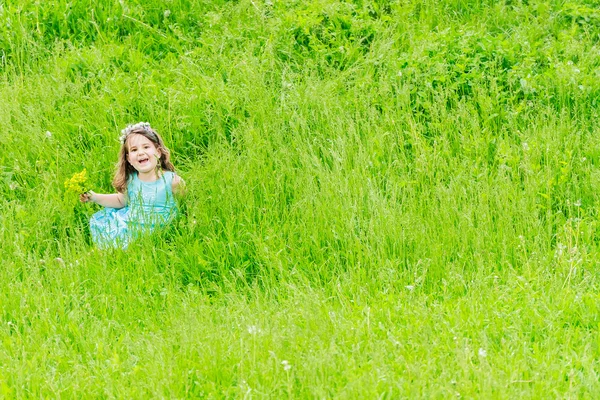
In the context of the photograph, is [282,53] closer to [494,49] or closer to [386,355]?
[494,49]

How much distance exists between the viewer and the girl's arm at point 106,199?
20.6ft

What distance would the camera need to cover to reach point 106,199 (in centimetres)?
638

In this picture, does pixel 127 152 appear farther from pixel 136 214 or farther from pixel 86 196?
pixel 136 214

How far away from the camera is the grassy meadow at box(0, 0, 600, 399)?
4328mm

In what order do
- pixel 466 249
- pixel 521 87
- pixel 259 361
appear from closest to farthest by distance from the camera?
pixel 259 361, pixel 466 249, pixel 521 87

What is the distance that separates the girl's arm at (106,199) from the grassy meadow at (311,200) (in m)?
0.16

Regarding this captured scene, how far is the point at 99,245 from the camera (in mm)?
5855

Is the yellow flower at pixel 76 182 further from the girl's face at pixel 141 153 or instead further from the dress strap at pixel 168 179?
the dress strap at pixel 168 179

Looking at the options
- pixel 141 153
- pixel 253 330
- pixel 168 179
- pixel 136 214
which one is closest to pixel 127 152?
pixel 141 153

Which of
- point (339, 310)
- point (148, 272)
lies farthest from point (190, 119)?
point (339, 310)

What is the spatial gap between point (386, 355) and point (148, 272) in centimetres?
190

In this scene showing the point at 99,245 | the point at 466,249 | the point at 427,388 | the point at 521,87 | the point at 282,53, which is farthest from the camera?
the point at 282,53

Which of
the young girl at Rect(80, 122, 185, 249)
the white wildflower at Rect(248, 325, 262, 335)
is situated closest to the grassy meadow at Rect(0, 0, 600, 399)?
the white wildflower at Rect(248, 325, 262, 335)

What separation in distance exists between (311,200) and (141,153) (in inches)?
54.6
